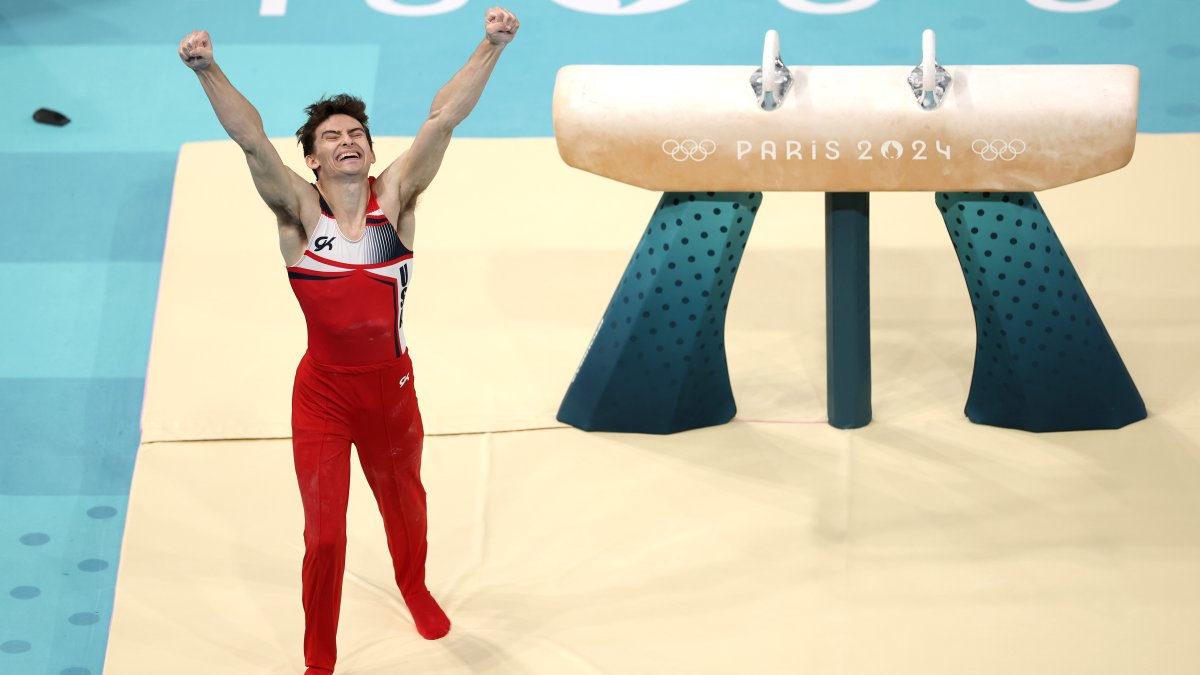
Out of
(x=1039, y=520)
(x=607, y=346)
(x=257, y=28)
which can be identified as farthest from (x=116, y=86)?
(x=1039, y=520)

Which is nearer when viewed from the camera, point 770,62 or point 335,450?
point 335,450

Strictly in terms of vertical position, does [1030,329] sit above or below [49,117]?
below

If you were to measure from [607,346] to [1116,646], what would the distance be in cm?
184

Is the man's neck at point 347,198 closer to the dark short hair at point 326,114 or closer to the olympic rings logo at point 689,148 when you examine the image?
the dark short hair at point 326,114

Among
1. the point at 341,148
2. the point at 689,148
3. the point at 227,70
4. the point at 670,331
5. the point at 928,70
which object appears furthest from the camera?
the point at 227,70

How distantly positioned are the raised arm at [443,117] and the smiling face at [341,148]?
0.09 metres

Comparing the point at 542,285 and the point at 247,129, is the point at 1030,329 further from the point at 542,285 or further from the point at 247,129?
the point at 247,129

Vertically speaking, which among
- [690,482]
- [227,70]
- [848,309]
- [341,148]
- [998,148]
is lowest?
[690,482]

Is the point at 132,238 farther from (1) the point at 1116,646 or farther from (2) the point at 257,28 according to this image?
(1) the point at 1116,646

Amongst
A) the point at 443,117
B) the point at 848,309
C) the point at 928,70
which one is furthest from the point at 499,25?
the point at 848,309

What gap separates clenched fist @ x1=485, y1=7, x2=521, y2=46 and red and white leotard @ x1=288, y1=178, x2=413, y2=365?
503 millimetres

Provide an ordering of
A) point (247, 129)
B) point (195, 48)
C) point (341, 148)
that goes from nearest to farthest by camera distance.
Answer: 1. point (195, 48)
2. point (247, 129)
3. point (341, 148)

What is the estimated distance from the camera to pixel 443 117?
3.88 metres

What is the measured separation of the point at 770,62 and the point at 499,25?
1087 mm
